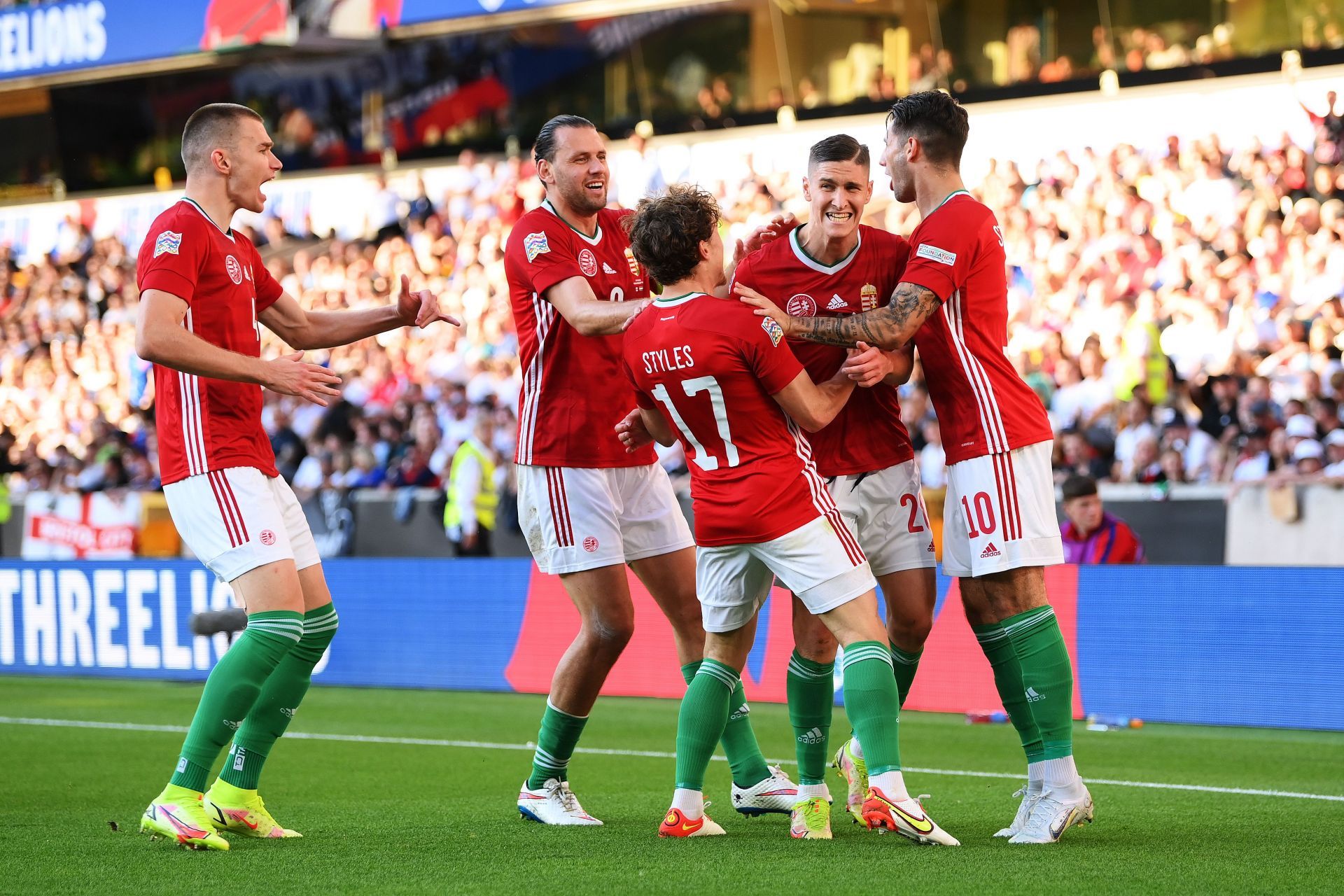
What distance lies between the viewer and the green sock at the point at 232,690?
5680 millimetres

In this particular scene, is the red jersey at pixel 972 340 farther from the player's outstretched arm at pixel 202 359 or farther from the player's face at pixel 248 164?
the player's face at pixel 248 164

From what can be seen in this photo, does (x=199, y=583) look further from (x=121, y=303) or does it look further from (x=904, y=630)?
(x=121, y=303)

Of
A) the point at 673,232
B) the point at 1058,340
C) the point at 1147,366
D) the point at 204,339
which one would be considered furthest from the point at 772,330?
the point at 1058,340

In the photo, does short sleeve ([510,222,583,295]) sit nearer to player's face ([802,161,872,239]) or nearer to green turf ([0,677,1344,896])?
player's face ([802,161,872,239])

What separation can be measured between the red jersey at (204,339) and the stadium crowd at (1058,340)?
332 inches

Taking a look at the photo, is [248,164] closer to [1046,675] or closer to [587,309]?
[587,309]

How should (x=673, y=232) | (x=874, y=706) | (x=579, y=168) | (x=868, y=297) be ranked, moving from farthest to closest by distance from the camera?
(x=579, y=168)
(x=868, y=297)
(x=673, y=232)
(x=874, y=706)

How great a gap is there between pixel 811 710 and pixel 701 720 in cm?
60

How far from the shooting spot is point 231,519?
576 centimetres

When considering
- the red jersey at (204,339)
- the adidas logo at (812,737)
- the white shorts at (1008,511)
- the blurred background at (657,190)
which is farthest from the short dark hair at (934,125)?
the blurred background at (657,190)

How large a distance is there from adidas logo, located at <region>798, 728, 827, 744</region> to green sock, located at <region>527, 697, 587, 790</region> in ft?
3.01

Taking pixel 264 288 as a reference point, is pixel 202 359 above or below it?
below

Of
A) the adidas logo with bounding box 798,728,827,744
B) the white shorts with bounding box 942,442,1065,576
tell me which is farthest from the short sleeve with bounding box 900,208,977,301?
the adidas logo with bounding box 798,728,827,744

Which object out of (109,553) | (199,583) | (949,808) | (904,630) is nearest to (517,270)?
(904,630)
